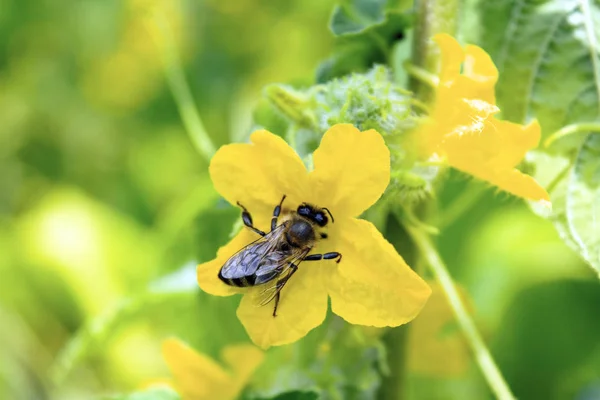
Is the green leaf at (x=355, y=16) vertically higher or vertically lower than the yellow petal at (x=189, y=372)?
higher

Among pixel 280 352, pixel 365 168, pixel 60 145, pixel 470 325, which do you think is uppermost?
pixel 365 168

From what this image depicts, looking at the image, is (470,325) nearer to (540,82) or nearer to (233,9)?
(540,82)

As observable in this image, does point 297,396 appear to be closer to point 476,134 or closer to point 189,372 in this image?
point 189,372

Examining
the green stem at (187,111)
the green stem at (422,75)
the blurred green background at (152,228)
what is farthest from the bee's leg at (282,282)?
the green stem at (187,111)

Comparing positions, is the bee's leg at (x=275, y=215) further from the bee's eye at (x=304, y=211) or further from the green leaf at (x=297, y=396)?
the green leaf at (x=297, y=396)

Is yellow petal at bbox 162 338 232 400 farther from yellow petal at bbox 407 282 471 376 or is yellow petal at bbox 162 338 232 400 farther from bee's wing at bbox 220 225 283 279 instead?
yellow petal at bbox 407 282 471 376

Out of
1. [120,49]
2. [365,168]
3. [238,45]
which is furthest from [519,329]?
[120,49]

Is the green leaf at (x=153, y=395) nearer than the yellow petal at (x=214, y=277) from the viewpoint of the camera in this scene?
No
